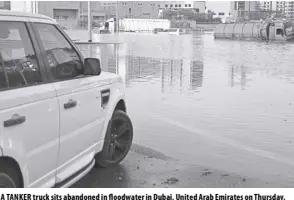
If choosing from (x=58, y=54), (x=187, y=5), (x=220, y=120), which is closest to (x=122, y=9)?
(x=187, y=5)

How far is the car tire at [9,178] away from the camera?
135 inches

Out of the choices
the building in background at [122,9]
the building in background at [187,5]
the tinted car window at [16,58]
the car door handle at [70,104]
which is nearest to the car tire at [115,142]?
the car door handle at [70,104]

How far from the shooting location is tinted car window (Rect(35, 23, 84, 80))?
14.3 feet

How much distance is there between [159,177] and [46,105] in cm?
225

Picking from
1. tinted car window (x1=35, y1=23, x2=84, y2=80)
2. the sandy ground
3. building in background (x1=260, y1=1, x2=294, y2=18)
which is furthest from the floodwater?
building in background (x1=260, y1=1, x2=294, y2=18)

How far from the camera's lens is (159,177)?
18.8 ft

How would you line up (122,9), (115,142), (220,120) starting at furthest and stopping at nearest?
(122,9)
(220,120)
(115,142)

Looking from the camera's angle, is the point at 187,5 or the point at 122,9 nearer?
the point at 122,9

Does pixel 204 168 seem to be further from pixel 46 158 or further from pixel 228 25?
pixel 228 25

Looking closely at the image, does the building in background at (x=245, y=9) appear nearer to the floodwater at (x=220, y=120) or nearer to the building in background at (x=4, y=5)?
the floodwater at (x=220, y=120)

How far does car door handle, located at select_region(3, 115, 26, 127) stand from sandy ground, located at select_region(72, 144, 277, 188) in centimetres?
192

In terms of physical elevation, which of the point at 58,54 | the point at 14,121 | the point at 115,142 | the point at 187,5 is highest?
the point at 187,5

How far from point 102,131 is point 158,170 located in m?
1.08

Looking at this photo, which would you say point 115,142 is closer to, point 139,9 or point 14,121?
point 14,121
